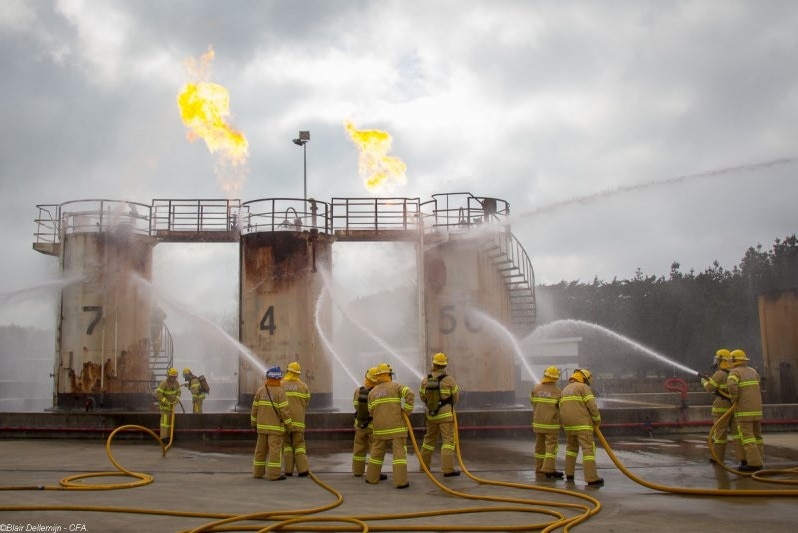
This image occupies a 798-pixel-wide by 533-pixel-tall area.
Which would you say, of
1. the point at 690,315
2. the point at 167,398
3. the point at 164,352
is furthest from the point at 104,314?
the point at 690,315

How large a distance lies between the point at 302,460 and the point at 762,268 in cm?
5639

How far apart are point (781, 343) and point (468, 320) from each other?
37.0 feet

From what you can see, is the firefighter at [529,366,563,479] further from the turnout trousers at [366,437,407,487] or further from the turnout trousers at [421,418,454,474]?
the turnout trousers at [366,437,407,487]

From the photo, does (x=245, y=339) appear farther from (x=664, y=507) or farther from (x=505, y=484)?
→ (x=664, y=507)

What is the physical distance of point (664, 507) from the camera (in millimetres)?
9102

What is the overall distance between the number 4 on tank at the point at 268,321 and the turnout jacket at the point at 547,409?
12.4m

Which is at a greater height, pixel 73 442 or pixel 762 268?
pixel 762 268

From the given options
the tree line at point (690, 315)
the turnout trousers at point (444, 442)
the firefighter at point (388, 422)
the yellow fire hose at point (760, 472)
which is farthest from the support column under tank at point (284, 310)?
the tree line at point (690, 315)

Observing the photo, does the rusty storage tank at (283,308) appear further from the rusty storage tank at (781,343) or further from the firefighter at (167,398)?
the rusty storage tank at (781,343)

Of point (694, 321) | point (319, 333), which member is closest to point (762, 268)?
point (694, 321)

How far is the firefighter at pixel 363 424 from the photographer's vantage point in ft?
39.2

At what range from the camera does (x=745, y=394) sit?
11.9 metres

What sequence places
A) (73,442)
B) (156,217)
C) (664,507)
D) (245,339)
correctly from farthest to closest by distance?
(156,217) → (245,339) → (73,442) → (664,507)

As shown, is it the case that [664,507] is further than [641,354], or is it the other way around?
[641,354]
